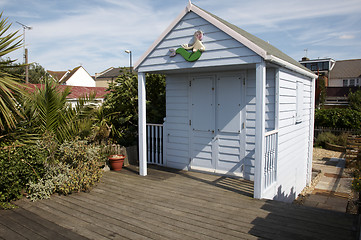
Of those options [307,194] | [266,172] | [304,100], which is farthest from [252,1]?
[307,194]

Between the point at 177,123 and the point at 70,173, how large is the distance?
118 inches

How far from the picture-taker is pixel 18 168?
4.73 metres

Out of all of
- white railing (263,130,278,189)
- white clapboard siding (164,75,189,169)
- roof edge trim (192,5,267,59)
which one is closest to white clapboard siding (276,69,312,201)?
white railing (263,130,278,189)

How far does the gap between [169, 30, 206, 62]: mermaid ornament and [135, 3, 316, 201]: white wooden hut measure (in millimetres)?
58

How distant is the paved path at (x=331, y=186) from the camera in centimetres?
717

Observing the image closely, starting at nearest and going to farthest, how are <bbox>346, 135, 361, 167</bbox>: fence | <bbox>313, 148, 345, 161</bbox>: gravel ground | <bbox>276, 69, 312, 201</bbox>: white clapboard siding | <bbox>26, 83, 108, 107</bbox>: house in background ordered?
<bbox>276, 69, 312, 201</bbox>: white clapboard siding → <bbox>26, 83, 108, 107</bbox>: house in background → <bbox>346, 135, 361, 167</bbox>: fence → <bbox>313, 148, 345, 161</bbox>: gravel ground

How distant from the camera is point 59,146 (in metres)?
5.77

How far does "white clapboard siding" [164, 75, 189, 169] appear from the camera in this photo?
23.2 ft

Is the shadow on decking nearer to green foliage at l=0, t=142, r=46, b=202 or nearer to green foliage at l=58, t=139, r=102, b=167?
green foliage at l=58, t=139, r=102, b=167

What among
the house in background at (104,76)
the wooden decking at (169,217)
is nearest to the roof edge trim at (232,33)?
the wooden decking at (169,217)

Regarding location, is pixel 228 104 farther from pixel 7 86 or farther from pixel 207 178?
pixel 7 86

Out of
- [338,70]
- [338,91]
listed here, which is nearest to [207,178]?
[338,91]

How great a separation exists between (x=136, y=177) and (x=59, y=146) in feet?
6.09

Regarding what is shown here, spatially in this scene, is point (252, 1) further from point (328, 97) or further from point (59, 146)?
point (328, 97)
